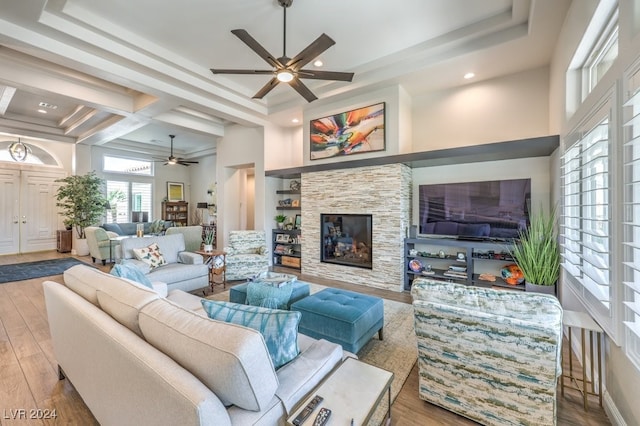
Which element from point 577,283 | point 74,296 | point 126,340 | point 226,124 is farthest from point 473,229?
point 226,124

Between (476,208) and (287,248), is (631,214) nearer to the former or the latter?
(476,208)

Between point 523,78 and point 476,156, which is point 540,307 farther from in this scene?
point 523,78

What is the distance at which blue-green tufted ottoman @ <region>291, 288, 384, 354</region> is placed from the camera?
7.58 feet

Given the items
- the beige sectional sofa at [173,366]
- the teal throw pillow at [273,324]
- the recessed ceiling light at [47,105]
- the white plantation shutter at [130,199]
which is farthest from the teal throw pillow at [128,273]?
the white plantation shutter at [130,199]

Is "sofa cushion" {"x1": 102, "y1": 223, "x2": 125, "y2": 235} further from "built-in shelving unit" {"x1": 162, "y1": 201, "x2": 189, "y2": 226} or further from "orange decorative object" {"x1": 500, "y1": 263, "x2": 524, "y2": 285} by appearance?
"orange decorative object" {"x1": 500, "y1": 263, "x2": 524, "y2": 285}

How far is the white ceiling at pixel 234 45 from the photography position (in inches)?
115

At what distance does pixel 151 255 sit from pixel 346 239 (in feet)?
10.5

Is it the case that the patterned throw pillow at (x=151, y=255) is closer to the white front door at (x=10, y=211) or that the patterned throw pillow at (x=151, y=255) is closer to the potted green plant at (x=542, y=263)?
the potted green plant at (x=542, y=263)

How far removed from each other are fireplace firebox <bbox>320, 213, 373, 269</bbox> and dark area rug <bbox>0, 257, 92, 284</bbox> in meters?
5.29

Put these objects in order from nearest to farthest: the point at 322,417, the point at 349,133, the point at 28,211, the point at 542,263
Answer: the point at 322,417 → the point at 542,263 → the point at 349,133 → the point at 28,211

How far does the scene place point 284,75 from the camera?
2998 mm

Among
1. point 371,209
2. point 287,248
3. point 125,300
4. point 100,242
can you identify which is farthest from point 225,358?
point 100,242

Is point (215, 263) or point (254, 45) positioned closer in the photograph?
point (254, 45)

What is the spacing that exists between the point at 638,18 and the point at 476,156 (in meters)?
2.44
